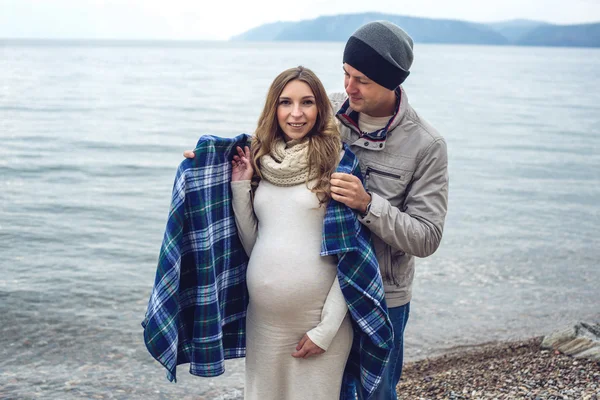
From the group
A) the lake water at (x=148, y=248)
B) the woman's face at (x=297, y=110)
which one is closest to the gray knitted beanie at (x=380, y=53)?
the woman's face at (x=297, y=110)

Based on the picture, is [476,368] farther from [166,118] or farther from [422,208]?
[166,118]

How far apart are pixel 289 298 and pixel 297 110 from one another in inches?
35.7

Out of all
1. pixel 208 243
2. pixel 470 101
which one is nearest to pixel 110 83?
pixel 470 101

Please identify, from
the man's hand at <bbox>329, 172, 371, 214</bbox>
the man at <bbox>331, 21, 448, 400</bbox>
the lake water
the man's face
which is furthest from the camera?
the lake water

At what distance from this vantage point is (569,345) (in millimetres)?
6297

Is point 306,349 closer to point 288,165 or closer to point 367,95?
point 288,165

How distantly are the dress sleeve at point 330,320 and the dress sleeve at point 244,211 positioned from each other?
1.67 ft

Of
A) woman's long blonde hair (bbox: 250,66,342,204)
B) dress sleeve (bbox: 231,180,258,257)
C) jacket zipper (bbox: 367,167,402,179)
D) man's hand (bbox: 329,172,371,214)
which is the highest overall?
woman's long blonde hair (bbox: 250,66,342,204)

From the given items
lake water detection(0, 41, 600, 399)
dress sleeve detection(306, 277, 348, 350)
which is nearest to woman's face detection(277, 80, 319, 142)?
dress sleeve detection(306, 277, 348, 350)

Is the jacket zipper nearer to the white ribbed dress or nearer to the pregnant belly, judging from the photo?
the white ribbed dress

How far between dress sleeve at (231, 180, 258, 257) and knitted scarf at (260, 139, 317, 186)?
0.12 metres

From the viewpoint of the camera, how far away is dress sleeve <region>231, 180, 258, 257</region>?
3240 mm

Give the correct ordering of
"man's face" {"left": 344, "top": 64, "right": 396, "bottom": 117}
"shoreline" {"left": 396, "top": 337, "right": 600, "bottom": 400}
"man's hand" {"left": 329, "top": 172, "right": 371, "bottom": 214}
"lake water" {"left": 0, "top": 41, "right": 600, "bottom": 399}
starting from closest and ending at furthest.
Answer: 1. "man's hand" {"left": 329, "top": 172, "right": 371, "bottom": 214}
2. "man's face" {"left": 344, "top": 64, "right": 396, "bottom": 117}
3. "shoreline" {"left": 396, "top": 337, "right": 600, "bottom": 400}
4. "lake water" {"left": 0, "top": 41, "right": 600, "bottom": 399}

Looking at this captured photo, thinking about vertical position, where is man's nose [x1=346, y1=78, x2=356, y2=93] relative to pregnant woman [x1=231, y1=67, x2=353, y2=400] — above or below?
above
